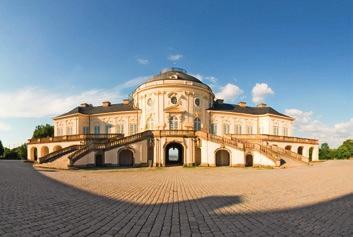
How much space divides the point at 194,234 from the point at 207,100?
42.4m

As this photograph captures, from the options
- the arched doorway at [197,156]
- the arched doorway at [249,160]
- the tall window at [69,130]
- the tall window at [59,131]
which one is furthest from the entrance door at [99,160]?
the tall window at [59,131]

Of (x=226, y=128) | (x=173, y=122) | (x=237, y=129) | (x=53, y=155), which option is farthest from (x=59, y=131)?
(x=237, y=129)

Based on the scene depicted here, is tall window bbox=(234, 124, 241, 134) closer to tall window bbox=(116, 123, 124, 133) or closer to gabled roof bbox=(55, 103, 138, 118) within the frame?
gabled roof bbox=(55, 103, 138, 118)

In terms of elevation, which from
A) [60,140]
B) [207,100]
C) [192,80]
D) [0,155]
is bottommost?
[0,155]

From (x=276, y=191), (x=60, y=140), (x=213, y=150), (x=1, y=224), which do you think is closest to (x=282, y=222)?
(x=276, y=191)

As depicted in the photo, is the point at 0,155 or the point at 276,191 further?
the point at 0,155

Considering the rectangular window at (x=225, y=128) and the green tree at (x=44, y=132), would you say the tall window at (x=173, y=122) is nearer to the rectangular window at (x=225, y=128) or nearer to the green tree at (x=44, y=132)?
the rectangular window at (x=225, y=128)

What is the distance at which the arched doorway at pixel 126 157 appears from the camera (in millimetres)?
39062

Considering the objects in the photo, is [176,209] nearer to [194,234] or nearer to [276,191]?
[194,234]

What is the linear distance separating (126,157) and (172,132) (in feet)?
24.7

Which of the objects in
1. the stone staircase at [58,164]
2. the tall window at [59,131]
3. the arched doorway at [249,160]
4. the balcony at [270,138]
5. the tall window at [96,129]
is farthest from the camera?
the tall window at [59,131]

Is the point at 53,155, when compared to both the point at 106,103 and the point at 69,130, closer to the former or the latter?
the point at 69,130

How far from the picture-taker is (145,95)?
46.8 metres

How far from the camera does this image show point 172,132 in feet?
126
